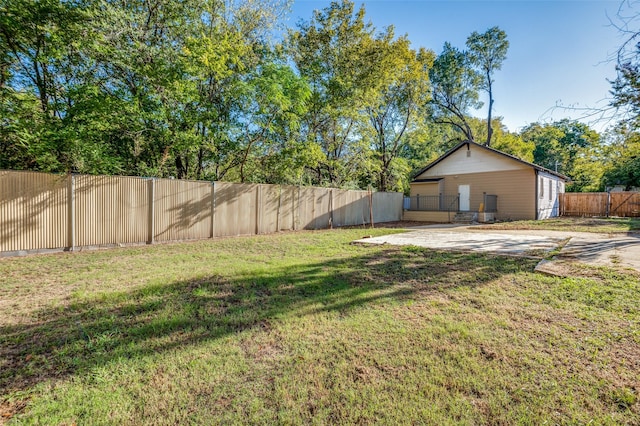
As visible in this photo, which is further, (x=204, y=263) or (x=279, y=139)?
(x=279, y=139)

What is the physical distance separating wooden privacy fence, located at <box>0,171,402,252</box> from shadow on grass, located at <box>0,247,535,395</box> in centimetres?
398

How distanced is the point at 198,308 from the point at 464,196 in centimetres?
1777

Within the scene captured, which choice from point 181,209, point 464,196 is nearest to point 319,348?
point 181,209

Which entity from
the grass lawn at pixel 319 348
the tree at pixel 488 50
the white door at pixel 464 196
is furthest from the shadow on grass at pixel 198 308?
the tree at pixel 488 50

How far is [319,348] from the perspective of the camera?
244cm

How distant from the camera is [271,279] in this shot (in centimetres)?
437

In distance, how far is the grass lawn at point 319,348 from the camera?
5.73 feet

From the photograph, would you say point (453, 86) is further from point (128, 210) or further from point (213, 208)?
point (128, 210)

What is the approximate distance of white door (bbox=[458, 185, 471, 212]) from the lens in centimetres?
1736

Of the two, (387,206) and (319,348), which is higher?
(387,206)

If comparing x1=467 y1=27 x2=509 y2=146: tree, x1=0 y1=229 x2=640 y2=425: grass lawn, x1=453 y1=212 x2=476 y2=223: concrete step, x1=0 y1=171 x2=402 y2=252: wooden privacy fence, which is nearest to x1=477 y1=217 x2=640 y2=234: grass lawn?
x1=453 y1=212 x2=476 y2=223: concrete step

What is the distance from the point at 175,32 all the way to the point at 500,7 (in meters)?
9.80

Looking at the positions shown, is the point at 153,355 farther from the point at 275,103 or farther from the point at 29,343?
the point at 275,103

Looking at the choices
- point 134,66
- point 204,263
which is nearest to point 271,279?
point 204,263
